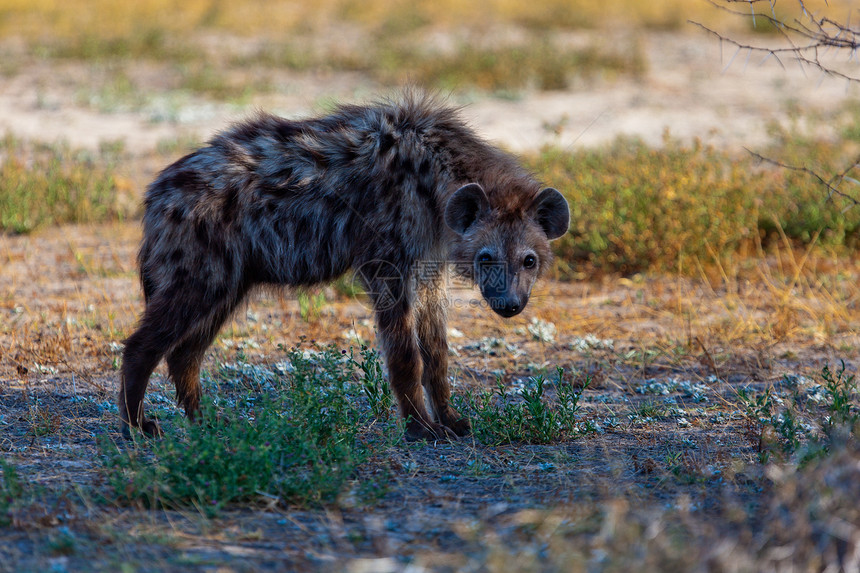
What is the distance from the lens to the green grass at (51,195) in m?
8.02

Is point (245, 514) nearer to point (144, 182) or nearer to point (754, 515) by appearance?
point (754, 515)

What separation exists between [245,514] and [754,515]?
177cm

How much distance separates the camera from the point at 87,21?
15.9 meters

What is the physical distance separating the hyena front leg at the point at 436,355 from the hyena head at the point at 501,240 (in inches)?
10.3

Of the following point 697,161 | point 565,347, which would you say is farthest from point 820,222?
point 565,347

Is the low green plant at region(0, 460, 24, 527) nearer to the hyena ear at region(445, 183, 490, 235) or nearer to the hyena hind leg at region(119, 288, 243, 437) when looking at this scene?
the hyena hind leg at region(119, 288, 243, 437)

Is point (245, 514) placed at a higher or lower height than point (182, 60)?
lower

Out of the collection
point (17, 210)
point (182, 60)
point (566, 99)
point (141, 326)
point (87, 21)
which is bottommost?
point (141, 326)

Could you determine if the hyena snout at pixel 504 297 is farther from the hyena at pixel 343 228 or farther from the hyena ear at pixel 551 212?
the hyena ear at pixel 551 212

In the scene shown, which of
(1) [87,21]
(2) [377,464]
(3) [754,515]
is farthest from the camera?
(1) [87,21]

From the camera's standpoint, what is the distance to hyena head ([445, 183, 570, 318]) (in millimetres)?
4355

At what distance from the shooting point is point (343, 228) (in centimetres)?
450

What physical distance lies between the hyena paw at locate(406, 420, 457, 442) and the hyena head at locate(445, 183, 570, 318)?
0.65 m

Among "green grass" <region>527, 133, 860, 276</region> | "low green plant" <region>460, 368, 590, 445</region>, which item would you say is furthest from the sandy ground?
"low green plant" <region>460, 368, 590, 445</region>
